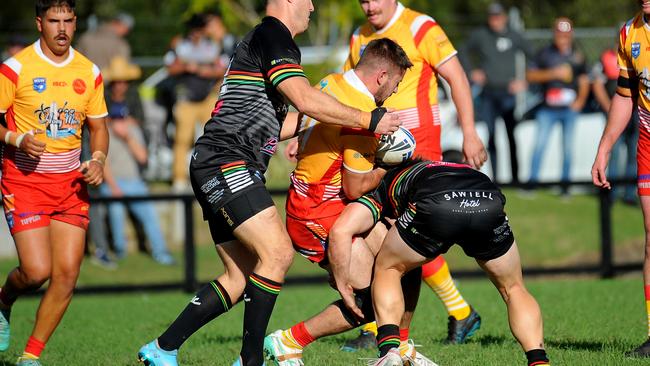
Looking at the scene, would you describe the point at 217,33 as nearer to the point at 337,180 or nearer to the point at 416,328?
the point at 416,328

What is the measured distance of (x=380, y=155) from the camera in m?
6.16

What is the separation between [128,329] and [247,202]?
332 centimetres

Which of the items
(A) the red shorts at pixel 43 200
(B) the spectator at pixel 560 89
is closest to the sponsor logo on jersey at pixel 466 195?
(A) the red shorts at pixel 43 200

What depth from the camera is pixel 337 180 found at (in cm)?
631

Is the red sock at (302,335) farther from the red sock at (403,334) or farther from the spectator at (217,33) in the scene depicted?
the spectator at (217,33)

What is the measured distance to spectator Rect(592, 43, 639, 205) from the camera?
50.2 ft

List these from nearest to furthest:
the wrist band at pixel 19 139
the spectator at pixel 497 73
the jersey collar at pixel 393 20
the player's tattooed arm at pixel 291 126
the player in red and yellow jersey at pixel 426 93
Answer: the player's tattooed arm at pixel 291 126 < the wrist band at pixel 19 139 < the player in red and yellow jersey at pixel 426 93 < the jersey collar at pixel 393 20 < the spectator at pixel 497 73

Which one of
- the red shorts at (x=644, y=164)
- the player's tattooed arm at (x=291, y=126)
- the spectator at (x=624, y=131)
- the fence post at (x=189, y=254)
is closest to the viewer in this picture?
the player's tattooed arm at (x=291, y=126)

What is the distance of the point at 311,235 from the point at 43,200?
1959 millimetres

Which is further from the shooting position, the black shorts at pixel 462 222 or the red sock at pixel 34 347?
the red sock at pixel 34 347

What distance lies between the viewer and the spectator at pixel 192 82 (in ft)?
47.8

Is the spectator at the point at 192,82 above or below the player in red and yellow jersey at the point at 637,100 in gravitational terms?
below

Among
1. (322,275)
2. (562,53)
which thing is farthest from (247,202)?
(562,53)

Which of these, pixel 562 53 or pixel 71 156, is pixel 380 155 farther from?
pixel 562 53
